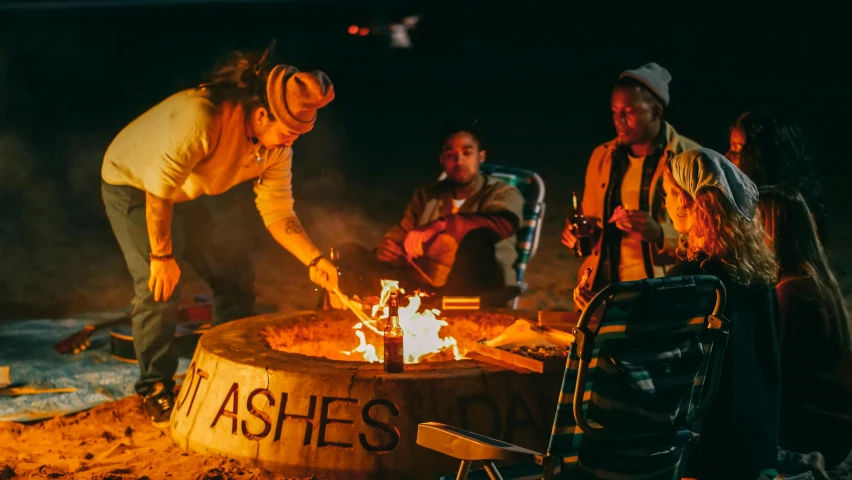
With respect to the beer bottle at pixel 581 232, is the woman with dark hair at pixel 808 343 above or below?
below

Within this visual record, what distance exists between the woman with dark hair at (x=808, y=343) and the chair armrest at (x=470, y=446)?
1921 millimetres

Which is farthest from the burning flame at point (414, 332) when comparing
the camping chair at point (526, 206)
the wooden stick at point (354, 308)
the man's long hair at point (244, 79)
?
the camping chair at point (526, 206)

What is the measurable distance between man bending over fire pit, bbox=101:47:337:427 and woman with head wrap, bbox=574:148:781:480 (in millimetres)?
2476

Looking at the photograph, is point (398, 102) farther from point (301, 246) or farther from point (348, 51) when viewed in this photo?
point (301, 246)

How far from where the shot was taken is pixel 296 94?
4.88 m

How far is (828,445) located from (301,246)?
3164mm

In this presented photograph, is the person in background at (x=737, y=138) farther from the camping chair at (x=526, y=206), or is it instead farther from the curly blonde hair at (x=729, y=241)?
the curly blonde hair at (x=729, y=241)

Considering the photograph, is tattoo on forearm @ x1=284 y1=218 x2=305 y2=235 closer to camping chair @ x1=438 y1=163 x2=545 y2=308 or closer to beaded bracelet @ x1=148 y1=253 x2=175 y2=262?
beaded bracelet @ x1=148 y1=253 x2=175 y2=262

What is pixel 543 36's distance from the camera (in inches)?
517

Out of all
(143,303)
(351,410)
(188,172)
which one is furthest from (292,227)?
(351,410)

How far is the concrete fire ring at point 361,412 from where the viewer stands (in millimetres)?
3961

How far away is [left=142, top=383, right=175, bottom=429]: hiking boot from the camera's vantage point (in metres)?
5.17

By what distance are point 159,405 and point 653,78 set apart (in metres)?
3.62

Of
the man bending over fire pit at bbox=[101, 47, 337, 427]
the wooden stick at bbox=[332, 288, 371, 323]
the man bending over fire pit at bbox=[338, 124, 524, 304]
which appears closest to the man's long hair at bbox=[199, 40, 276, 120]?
the man bending over fire pit at bbox=[101, 47, 337, 427]
